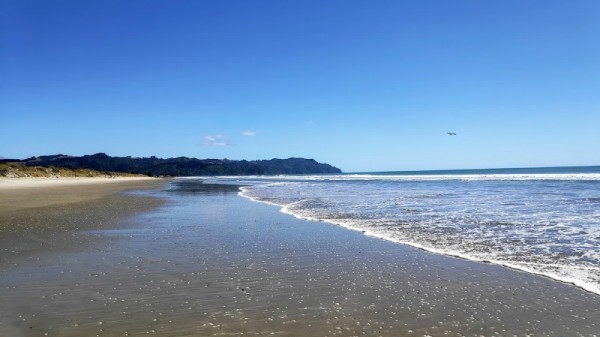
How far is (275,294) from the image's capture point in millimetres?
6816

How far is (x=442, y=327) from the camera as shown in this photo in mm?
5383

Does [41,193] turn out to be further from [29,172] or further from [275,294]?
[29,172]

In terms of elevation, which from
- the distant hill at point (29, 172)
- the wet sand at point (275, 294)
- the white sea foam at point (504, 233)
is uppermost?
the distant hill at point (29, 172)

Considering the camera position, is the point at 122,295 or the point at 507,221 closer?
the point at 122,295

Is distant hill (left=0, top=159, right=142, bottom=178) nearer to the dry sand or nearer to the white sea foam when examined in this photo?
the dry sand

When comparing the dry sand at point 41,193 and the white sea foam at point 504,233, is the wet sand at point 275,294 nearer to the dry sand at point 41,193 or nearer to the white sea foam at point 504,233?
the white sea foam at point 504,233

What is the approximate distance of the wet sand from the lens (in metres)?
5.38

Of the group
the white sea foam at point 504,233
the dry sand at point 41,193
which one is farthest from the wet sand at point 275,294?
the dry sand at point 41,193

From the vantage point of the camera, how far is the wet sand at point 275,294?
212 inches

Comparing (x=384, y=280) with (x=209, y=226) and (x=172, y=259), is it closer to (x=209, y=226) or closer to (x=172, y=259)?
(x=172, y=259)

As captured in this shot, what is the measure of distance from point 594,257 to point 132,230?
1298 cm

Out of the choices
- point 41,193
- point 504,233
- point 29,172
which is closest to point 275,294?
point 504,233

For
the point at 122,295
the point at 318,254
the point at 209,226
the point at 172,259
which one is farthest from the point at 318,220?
the point at 122,295

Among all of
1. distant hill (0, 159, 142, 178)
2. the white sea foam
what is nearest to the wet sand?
the white sea foam
